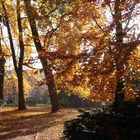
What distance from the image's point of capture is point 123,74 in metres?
15.0

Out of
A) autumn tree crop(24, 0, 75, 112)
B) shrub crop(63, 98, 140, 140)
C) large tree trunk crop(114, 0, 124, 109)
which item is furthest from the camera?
autumn tree crop(24, 0, 75, 112)

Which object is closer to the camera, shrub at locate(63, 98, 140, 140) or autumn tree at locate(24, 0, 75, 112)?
shrub at locate(63, 98, 140, 140)

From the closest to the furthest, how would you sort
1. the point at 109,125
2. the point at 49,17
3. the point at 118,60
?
the point at 109,125, the point at 118,60, the point at 49,17

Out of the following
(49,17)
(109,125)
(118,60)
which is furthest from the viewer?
(49,17)

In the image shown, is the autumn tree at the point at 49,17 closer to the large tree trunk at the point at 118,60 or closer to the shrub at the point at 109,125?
the large tree trunk at the point at 118,60

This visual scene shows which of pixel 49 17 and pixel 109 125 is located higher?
pixel 49 17

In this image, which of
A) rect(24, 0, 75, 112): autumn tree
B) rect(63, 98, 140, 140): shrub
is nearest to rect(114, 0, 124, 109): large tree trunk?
rect(63, 98, 140, 140): shrub

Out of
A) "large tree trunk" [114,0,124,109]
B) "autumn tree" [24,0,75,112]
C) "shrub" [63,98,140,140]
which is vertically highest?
"autumn tree" [24,0,75,112]

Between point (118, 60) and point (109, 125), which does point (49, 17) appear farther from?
point (109, 125)

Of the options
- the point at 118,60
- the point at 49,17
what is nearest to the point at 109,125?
the point at 118,60

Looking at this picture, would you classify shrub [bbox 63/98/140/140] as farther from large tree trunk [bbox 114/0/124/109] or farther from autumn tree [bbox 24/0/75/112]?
autumn tree [bbox 24/0/75/112]

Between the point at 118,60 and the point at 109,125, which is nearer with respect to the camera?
the point at 109,125

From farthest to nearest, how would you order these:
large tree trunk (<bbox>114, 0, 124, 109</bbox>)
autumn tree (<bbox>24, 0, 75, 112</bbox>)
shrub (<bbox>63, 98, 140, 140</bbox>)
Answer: autumn tree (<bbox>24, 0, 75, 112</bbox>)
large tree trunk (<bbox>114, 0, 124, 109</bbox>)
shrub (<bbox>63, 98, 140, 140</bbox>)

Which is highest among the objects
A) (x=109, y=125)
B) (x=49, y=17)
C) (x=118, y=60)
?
(x=49, y=17)
